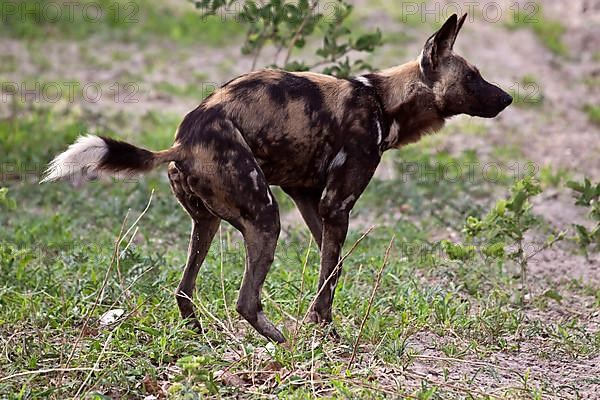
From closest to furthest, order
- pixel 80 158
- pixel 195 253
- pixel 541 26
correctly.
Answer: pixel 80 158, pixel 195 253, pixel 541 26

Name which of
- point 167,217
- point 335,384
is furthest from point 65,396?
point 167,217

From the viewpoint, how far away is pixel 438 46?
533 centimetres

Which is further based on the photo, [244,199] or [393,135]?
[393,135]

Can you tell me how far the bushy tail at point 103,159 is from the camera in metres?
4.44

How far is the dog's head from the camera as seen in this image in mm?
5324

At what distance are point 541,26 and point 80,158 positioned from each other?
420 inches

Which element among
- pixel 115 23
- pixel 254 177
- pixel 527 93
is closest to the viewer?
pixel 254 177

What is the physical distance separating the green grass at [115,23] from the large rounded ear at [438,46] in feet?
25.0

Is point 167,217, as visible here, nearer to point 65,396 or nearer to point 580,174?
point 65,396

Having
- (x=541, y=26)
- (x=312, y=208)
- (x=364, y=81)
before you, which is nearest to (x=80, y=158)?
(x=312, y=208)

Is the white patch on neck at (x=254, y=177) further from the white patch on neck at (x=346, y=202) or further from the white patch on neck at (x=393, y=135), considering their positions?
the white patch on neck at (x=393, y=135)

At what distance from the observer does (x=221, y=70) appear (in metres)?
11.8

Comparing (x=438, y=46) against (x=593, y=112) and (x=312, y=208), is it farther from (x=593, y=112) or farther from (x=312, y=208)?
(x=593, y=112)

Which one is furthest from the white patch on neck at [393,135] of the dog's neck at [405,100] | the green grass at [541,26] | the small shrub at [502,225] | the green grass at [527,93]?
the green grass at [541,26]
